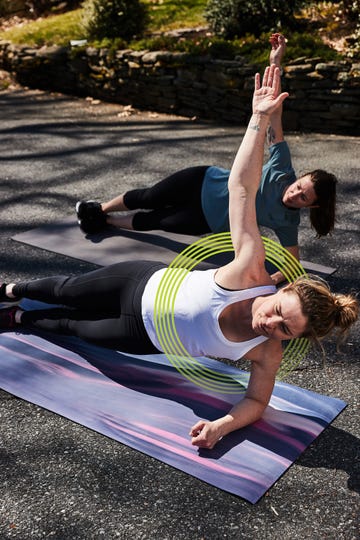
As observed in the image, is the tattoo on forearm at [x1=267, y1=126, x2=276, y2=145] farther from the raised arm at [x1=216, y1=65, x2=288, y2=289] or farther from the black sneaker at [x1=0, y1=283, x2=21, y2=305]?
the black sneaker at [x1=0, y1=283, x2=21, y2=305]

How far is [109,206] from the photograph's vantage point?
6262 mm

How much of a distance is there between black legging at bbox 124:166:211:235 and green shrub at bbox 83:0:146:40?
22.9 feet

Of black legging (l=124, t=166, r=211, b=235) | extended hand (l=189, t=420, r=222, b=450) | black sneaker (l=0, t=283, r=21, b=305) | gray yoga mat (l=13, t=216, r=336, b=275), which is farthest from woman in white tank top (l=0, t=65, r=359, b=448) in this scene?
gray yoga mat (l=13, t=216, r=336, b=275)

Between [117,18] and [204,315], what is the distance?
9.77 meters

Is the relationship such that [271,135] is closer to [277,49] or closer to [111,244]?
[277,49]

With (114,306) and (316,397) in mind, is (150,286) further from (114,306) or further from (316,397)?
(316,397)

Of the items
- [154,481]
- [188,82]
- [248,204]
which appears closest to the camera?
[154,481]

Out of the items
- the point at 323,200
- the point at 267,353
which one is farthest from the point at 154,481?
the point at 323,200

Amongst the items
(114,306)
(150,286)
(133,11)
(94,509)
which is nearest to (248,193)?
(150,286)

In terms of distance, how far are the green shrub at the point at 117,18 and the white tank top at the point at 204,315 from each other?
9330mm

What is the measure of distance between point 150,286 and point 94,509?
4.17 feet

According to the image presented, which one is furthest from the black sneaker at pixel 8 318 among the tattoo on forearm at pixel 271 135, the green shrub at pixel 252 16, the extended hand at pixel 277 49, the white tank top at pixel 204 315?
the green shrub at pixel 252 16

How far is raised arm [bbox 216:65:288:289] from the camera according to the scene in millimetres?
3383

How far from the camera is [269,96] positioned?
359cm
